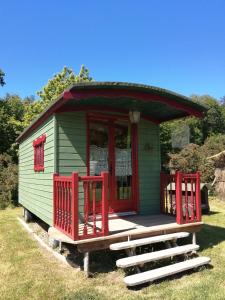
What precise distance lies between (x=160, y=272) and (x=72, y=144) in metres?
2.59

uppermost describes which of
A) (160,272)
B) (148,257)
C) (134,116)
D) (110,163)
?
(134,116)

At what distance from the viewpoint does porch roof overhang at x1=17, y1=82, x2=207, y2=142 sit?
166 inches

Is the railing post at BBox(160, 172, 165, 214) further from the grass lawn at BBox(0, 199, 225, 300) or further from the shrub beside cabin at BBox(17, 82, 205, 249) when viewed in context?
the grass lawn at BBox(0, 199, 225, 300)

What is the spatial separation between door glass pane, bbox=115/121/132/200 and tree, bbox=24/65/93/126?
17.3 metres

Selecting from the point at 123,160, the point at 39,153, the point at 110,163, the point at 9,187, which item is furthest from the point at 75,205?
the point at 9,187

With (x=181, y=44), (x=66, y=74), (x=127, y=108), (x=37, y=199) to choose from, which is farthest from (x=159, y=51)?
(x=66, y=74)

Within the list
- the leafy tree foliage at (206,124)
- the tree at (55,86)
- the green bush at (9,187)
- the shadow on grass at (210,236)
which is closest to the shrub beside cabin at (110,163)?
the shadow on grass at (210,236)

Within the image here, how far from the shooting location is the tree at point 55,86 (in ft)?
75.0

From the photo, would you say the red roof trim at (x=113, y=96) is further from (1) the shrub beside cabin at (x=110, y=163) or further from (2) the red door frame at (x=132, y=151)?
(2) the red door frame at (x=132, y=151)

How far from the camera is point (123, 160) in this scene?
6.01 metres

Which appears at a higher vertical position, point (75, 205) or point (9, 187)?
point (75, 205)

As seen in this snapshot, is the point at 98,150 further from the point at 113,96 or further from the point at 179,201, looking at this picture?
the point at 179,201

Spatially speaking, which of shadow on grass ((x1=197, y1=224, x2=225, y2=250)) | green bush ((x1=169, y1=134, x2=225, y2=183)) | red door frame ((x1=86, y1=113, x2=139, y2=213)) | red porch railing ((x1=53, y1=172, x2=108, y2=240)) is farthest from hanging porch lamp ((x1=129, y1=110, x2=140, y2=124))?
green bush ((x1=169, y1=134, x2=225, y2=183))

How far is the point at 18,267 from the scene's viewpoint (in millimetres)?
4508
